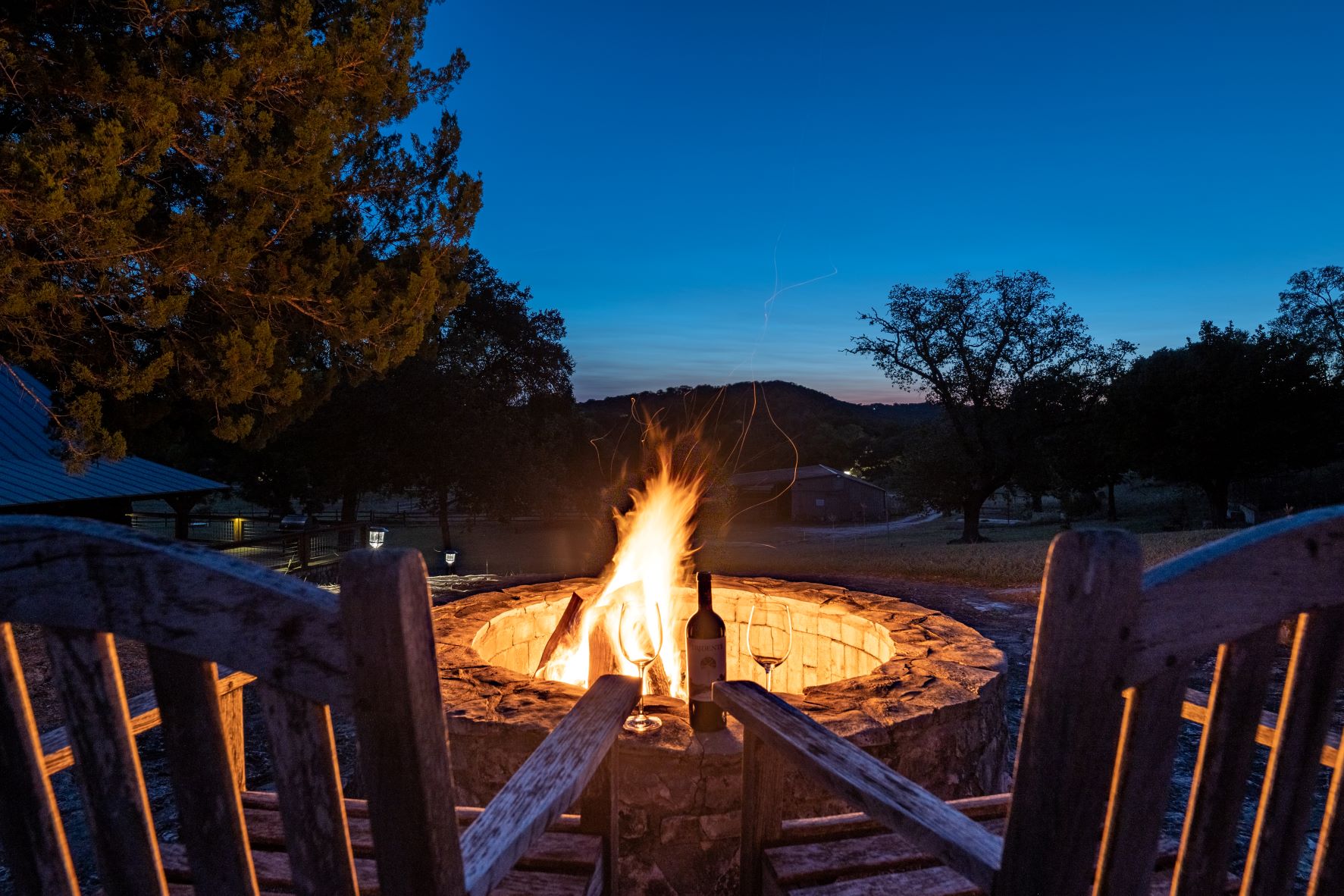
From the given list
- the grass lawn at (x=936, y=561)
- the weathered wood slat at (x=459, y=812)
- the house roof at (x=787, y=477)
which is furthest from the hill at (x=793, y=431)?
the weathered wood slat at (x=459, y=812)

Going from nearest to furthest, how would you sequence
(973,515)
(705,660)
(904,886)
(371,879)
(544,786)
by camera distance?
(544,786)
(371,879)
(904,886)
(705,660)
(973,515)

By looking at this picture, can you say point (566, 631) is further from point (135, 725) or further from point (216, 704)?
point (216, 704)

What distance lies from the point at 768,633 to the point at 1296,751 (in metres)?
4.53

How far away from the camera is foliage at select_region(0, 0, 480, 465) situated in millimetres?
6262

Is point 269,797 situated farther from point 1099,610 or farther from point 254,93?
point 254,93

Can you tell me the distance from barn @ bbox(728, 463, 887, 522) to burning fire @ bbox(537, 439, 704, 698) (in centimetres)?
3828

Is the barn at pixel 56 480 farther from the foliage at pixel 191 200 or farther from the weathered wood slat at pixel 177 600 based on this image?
the weathered wood slat at pixel 177 600

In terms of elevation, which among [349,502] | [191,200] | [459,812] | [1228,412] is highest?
[1228,412]

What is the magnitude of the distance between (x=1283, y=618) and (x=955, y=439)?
2363cm

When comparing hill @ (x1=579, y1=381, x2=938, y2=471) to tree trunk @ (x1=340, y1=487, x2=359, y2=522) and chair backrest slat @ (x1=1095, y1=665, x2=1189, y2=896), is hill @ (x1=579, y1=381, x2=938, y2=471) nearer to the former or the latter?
tree trunk @ (x1=340, y1=487, x2=359, y2=522)

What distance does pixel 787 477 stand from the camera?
45469 mm

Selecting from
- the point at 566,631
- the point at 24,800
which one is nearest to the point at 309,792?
the point at 24,800

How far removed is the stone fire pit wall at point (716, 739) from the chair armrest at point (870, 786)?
69 centimetres

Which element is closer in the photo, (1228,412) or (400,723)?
(400,723)
